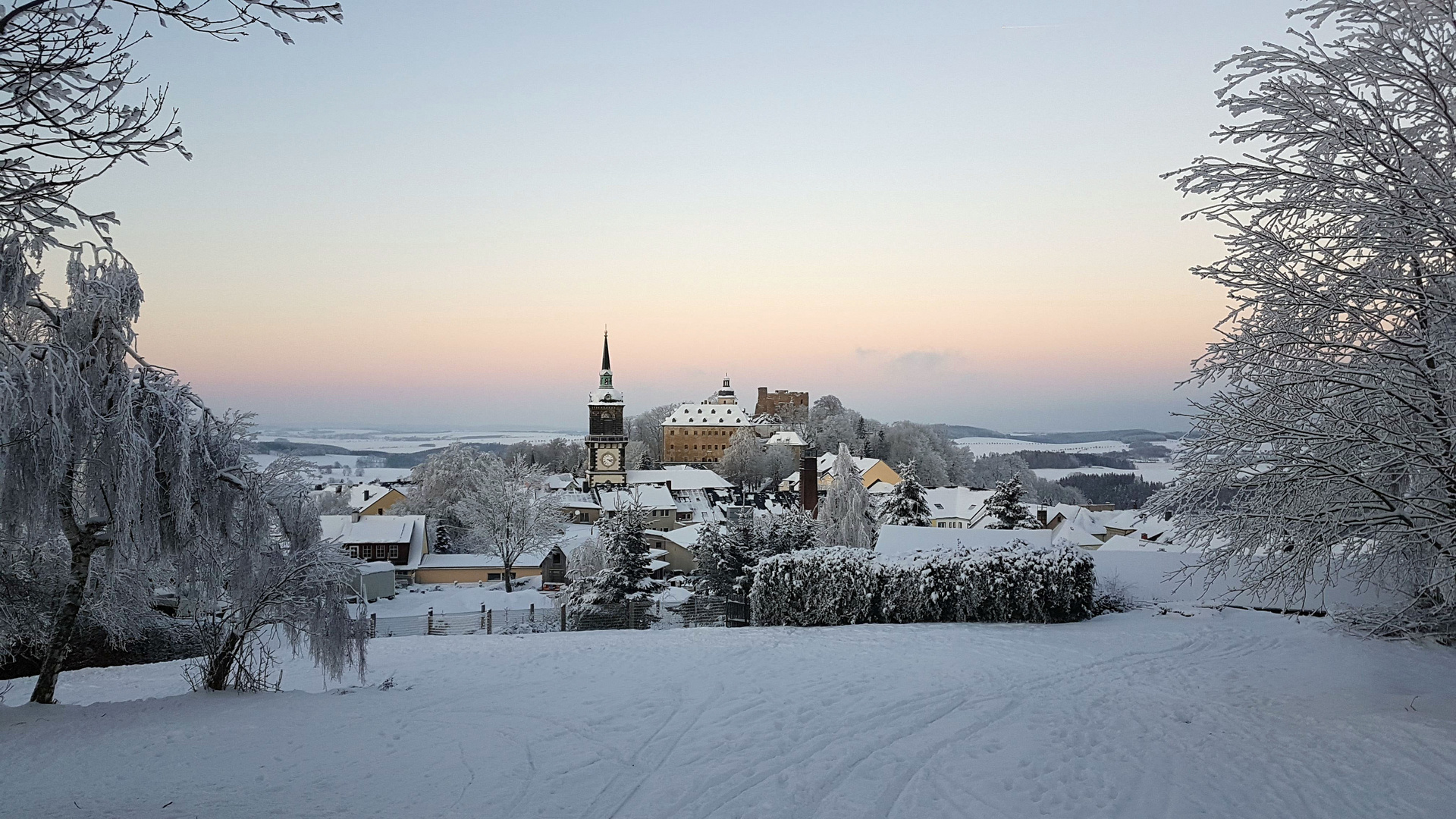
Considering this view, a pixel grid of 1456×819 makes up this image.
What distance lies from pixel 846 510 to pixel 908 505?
300cm

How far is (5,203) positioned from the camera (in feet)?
11.7

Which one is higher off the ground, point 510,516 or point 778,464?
point 778,464

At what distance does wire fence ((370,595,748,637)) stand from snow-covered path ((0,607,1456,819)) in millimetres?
8255

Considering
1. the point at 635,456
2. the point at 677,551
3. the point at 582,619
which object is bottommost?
the point at 677,551

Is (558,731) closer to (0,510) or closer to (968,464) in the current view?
(0,510)

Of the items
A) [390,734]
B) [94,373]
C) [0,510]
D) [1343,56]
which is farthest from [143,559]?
[1343,56]

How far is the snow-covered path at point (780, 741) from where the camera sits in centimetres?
582

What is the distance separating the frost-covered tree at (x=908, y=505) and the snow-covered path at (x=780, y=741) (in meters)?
20.6

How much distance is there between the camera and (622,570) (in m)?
23.3

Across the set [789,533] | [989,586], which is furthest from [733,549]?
[989,586]

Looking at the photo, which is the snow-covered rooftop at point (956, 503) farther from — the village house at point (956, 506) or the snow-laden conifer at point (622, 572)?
the snow-laden conifer at point (622, 572)

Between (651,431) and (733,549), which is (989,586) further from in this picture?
(651,431)

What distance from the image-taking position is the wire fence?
64.9 ft

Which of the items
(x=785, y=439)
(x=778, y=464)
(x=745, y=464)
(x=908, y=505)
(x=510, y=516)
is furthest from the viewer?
(x=785, y=439)
